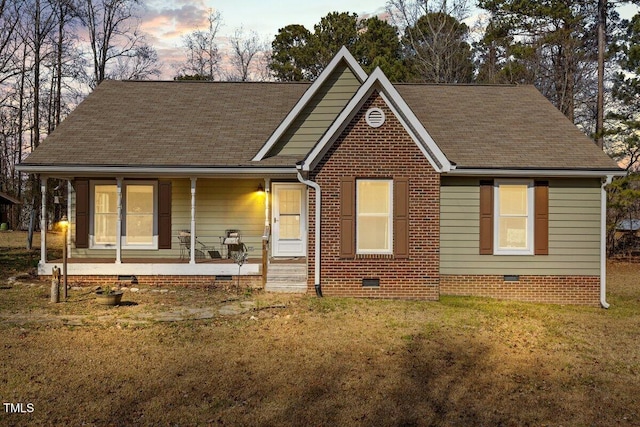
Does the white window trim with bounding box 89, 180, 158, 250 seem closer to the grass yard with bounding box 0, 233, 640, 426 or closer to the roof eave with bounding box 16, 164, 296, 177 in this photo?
the roof eave with bounding box 16, 164, 296, 177

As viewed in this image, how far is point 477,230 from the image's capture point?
11.9 m

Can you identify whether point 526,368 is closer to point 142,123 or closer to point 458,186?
point 458,186

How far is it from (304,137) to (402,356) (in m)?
7.30

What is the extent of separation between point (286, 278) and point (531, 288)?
5.94m

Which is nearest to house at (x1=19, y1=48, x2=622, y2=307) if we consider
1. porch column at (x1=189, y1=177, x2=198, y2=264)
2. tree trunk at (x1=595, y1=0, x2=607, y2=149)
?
porch column at (x1=189, y1=177, x2=198, y2=264)

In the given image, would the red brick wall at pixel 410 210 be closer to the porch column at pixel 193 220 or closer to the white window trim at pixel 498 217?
the white window trim at pixel 498 217

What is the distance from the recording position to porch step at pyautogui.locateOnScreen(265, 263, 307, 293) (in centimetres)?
1155

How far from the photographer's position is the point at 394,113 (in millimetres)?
10859

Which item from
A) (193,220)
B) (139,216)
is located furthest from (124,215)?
(193,220)

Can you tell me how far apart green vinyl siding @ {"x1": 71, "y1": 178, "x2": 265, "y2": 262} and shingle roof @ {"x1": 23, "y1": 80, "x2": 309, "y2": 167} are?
1.06 metres

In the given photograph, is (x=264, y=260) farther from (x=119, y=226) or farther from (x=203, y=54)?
(x=203, y=54)

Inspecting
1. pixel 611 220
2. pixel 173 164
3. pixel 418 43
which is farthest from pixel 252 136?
pixel 418 43

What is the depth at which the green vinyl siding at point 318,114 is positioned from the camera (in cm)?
1292

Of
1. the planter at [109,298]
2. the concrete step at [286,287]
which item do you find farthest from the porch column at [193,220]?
the planter at [109,298]
